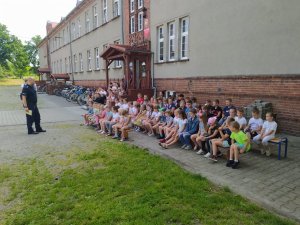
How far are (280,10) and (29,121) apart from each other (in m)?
9.32

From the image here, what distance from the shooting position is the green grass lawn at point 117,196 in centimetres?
380

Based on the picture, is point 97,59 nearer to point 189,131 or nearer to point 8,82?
point 189,131

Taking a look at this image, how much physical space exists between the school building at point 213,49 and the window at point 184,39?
47mm

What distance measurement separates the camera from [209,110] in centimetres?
894

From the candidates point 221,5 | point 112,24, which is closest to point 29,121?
point 221,5

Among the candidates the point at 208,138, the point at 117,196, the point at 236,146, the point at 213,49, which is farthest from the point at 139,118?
the point at 117,196

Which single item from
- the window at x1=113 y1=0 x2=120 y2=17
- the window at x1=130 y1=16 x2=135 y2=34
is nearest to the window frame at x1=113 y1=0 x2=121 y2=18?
the window at x1=113 y1=0 x2=120 y2=17

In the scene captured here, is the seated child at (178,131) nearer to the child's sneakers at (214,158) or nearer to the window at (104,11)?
the child's sneakers at (214,158)

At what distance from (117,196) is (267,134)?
402 centimetres

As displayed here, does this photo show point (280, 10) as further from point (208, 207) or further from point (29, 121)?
point (29, 121)

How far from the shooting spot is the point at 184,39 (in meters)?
13.4

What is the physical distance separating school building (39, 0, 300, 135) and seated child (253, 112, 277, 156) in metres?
1.89

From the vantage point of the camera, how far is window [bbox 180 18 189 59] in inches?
512

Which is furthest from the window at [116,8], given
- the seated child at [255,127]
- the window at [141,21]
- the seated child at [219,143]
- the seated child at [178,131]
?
the seated child at [219,143]
